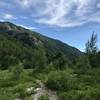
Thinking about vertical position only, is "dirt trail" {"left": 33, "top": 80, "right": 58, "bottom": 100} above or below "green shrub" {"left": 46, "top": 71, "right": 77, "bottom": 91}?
below

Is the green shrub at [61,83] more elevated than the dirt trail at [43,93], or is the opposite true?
the green shrub at [61,83]

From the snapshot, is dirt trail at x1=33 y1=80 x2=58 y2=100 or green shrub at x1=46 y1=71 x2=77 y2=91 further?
green shrub at x1=46 y1=71 x2=77 y2=91

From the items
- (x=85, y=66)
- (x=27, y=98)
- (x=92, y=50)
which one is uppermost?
(x=92, y=50)

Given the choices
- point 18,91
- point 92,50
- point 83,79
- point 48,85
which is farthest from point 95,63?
point 18,91

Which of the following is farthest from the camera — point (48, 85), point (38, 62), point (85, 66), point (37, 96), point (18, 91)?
point (38, 62)

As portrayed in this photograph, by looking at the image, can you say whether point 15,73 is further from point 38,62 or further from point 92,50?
point 92,50

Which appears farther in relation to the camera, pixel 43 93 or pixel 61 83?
pixel 61 83

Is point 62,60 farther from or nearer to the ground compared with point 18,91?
farther from the ground

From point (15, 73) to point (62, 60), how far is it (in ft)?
108

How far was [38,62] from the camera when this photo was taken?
229 ft

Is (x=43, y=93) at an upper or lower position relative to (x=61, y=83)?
lower

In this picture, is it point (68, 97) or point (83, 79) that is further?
point (83, 79)

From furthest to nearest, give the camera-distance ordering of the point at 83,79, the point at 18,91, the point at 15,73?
the point at 15,73 → the point at 83,79 → the point at 18,91

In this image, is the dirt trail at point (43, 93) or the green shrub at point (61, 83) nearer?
the dirt trail at point (43, 93)
